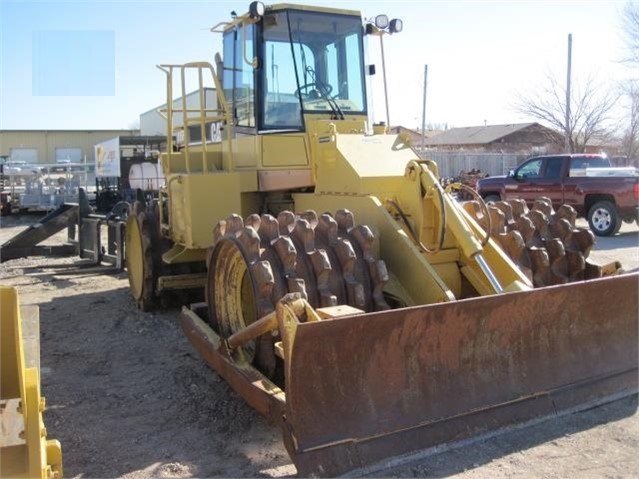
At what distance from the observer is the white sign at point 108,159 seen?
81.5ft

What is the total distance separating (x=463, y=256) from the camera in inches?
195

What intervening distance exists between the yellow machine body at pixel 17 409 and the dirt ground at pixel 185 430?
100 cm

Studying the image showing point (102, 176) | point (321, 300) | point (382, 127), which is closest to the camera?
point (321, 300)

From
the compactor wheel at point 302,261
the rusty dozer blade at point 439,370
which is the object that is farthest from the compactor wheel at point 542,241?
the compactor wheel at point 302,261

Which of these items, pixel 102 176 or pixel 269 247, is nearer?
pixel 269 247

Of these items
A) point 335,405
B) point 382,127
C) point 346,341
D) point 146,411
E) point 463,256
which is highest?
point 382,127

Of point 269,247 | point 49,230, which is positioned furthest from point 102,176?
point 269,247

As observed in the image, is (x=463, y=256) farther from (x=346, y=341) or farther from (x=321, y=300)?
(x=346, y=341)

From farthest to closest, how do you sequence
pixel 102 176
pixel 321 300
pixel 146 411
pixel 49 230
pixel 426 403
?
1. pixel 102 176
2. pixel 49 230
3. pixel 146 411
4. pixel 321 300
5. pixel 426 403

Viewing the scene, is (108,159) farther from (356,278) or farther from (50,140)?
(50,140)

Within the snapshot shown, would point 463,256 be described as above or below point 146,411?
above

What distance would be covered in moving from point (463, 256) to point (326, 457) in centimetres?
207

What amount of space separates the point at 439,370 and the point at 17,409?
2.35m

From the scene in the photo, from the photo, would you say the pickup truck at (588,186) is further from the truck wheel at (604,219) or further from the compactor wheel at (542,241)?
the compactor wheel at (542,241)
